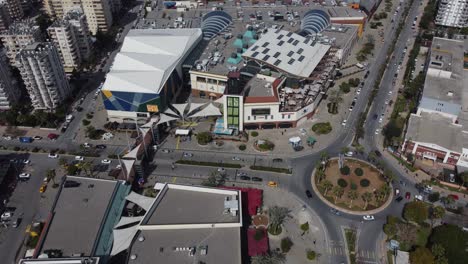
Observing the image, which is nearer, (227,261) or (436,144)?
(227,261)

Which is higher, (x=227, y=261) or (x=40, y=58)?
(x=40, y=58)

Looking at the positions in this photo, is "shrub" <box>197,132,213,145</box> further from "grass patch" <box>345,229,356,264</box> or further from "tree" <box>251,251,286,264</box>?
"grass patch" <box>345,229,356,264</box>

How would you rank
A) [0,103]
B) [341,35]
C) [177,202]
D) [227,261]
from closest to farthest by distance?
1. [227,261]
2. [177,202]
3. [0,103]
4. [341,35]

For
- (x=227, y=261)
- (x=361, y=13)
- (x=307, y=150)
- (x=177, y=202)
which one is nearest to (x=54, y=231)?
(x=177, y=202)

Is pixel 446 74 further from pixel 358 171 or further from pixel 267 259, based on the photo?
pixel 267 259

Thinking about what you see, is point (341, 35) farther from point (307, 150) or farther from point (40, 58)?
point (40, 58)

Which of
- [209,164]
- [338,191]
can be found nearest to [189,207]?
[209,164]

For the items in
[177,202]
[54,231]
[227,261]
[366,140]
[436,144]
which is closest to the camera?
[227,261]
